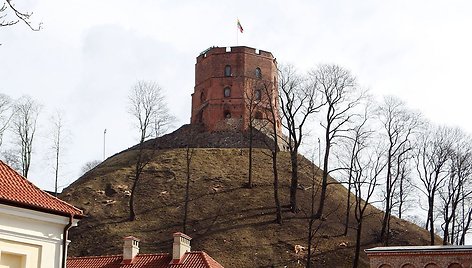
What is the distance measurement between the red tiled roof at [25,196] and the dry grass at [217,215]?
35.2 meters

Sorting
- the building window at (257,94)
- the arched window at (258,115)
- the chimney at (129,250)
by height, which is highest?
the building window at (257,94)

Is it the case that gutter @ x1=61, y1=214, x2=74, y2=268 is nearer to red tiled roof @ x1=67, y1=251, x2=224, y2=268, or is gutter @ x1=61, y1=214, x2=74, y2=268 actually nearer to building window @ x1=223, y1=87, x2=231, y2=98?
red tiled roof @ x1=67, y1=251, x2=224, y2=268

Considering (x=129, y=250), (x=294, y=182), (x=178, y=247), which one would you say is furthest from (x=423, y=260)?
(x=294, y=182)

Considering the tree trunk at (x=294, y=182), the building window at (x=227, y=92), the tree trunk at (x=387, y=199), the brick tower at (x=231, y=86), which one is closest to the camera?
the tree trunk at (x=387, y=199)

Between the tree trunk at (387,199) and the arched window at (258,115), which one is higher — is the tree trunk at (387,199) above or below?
below

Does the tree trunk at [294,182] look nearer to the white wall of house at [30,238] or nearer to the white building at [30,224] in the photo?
the white building at [30,224]

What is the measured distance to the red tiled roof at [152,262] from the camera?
37906 mm

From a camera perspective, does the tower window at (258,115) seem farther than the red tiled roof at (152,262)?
Yes

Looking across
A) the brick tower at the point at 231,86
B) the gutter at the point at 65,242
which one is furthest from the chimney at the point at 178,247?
the brick tower at the point at 231,86

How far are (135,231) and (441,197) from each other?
80.6ft

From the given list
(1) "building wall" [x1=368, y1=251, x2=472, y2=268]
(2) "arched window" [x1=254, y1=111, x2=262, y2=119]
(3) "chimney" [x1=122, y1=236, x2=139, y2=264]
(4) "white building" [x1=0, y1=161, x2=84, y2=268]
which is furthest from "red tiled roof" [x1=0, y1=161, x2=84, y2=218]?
(2) "arched window" [x1=254, y1=111, x2=262, y2=119]

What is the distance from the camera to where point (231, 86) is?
287 feet

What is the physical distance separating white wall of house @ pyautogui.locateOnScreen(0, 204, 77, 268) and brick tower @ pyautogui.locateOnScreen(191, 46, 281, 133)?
65.1m

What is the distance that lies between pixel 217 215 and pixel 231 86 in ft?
86.9
